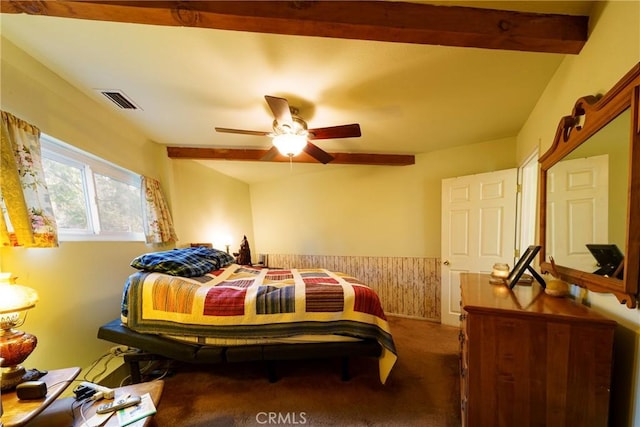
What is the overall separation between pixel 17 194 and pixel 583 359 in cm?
296

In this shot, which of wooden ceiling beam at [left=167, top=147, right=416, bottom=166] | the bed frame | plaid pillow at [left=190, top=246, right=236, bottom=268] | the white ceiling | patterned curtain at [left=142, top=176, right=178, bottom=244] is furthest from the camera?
wooden ceiling beam at [left=167, top=147, right=416, bottom=166]

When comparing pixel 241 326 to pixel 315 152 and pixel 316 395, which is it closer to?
pixel 316 395

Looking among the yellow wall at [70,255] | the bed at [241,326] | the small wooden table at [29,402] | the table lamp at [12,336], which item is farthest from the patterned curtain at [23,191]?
the small wooden table at [29,402]

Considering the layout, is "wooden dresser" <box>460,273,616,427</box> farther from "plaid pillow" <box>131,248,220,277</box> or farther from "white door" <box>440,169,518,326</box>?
"plaid pillow" <box>131,248,220,277</box>

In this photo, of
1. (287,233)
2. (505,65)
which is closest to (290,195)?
(287,233)

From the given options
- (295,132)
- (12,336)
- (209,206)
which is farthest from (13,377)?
(209,206)

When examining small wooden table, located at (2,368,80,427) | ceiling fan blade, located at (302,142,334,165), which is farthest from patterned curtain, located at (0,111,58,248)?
ceiling fan blade, located at (302,142,334,165)

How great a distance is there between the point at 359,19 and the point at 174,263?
7.28 feet

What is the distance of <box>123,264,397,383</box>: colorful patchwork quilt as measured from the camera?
71.1 inches

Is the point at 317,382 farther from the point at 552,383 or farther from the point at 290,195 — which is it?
the point at 290,195

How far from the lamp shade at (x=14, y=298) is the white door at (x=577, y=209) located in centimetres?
271

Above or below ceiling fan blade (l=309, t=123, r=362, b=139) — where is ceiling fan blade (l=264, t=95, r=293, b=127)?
above

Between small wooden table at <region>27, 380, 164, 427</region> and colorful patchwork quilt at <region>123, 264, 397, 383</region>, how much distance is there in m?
0.59

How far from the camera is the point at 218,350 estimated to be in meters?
1.81
